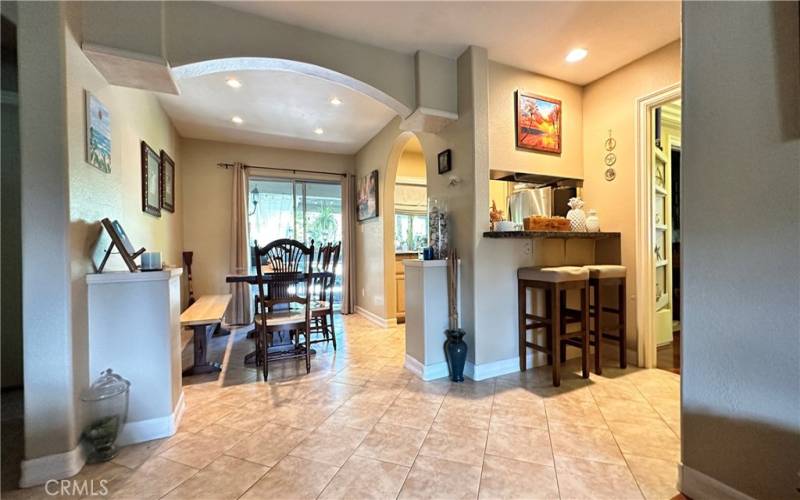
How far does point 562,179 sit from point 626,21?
126 centimetres

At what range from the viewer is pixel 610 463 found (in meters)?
1.52

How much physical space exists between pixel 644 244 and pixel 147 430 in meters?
3.80

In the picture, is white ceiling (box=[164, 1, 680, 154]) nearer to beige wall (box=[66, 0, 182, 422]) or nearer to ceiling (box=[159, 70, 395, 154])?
ceiling (box=[159, 70, 395, 154])

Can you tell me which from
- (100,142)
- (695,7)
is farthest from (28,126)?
(695,7)

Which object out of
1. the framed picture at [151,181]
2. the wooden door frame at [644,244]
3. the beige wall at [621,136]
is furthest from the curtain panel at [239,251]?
the wooden door frame at [644,244]

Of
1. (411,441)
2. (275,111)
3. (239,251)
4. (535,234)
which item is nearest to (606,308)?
(535,234)

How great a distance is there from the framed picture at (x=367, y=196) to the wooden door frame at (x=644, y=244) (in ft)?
9.77

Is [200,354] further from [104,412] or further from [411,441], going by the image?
[411,441]

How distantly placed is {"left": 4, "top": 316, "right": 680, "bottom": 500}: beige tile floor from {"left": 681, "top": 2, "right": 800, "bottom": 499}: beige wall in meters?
0.36

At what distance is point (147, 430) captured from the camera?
5.79 feet

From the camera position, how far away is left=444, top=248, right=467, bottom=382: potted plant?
2.50 metres

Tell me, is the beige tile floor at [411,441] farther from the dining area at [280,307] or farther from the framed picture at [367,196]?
the framed picture at [367,196]

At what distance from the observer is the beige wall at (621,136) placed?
2611 mm

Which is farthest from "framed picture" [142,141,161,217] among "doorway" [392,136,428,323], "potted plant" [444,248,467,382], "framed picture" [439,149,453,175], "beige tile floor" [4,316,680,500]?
"doorway" [392,136,428,323]
